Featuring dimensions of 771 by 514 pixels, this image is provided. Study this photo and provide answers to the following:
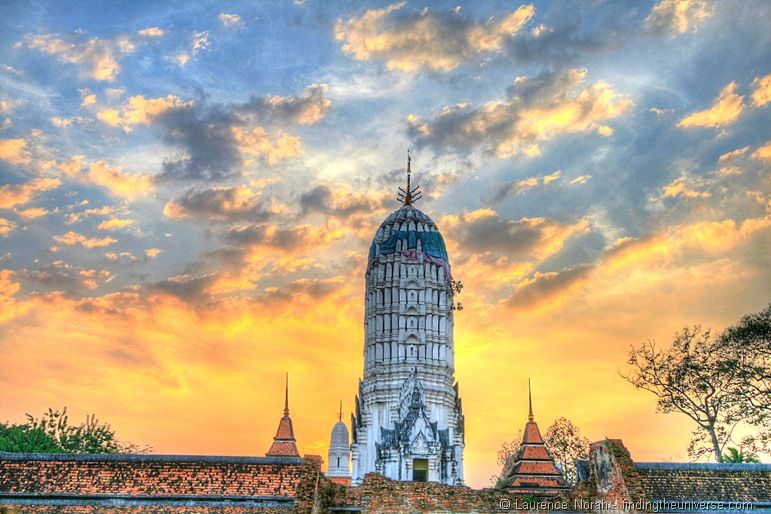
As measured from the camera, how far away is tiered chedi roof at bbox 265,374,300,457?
175 ft

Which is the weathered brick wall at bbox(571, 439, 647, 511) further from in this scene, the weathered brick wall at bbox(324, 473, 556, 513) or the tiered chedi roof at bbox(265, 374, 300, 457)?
the tiered chedi roof at bbox(265, 374, 300, 457)

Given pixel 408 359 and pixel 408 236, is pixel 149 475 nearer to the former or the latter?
pixel 408 359

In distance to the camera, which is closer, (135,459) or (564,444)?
(135,459)

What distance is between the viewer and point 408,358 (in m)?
61.3

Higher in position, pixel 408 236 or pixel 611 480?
pixel 408 236

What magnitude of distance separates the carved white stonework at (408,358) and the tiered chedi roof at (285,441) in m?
5.64

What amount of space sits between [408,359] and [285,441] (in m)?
11.2

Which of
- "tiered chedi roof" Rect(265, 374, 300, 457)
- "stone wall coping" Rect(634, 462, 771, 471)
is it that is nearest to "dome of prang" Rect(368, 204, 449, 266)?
"tiered chedi roof" Rect(265, 374, 300, 457)

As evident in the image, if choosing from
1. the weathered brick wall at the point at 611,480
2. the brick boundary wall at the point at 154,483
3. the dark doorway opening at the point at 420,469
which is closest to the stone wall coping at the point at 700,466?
the weathered brick wall at the point at 611,480

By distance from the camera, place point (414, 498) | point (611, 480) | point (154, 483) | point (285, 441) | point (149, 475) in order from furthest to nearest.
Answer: point (285, 441)
point (414, 498)
point (611, 480)
point (149, 475)
point (154, 483)

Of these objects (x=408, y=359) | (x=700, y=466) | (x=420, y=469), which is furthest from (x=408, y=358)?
(x=700, y=466)

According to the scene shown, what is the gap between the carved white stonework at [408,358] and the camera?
56.6 metres

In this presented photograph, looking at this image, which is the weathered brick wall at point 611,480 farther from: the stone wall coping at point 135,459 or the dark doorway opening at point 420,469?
the dark doorway opening at point 420,469

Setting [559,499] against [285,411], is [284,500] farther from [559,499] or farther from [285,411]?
[285,411]
